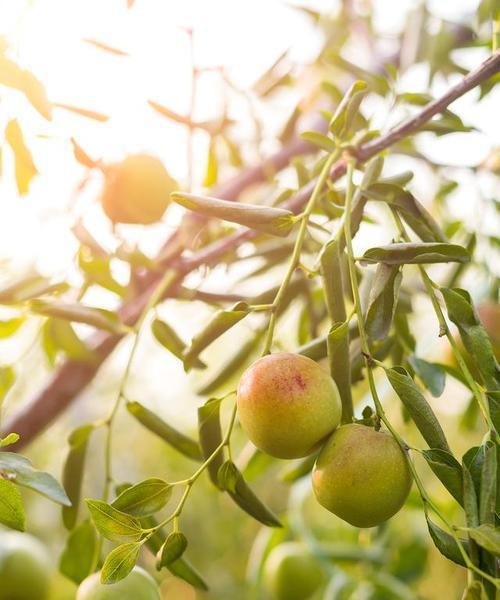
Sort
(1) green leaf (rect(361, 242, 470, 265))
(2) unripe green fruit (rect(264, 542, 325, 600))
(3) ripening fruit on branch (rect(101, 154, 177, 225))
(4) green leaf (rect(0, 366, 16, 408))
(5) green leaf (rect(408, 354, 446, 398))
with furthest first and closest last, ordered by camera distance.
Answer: (2) unripe green fruit (rect(264, 542, 325, 600)) < (3) ripening fruit on branch (rect(101, 154, 177, 225)) < (4) green leaf (rect(0, 366, 16, 408)) < (5) green leaf (rect(408, 354, 446, 398)) < (1) green leaf (rect(361, 242, 470, 265))

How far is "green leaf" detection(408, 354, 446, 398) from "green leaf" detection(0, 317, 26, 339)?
44cm

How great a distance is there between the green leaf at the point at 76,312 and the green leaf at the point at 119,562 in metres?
0.27

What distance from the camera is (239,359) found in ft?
2.73

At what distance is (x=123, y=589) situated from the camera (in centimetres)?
57

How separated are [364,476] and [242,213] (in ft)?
0.69

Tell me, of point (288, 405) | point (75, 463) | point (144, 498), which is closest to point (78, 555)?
point (75, 463)

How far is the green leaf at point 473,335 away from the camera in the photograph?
1.74 ft

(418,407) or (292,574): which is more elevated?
Answer: (418,407)

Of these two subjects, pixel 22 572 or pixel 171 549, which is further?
pixel 22 572

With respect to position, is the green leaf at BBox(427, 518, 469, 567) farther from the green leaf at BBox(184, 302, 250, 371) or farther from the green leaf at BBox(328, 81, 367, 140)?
the green leaf at BBox(328, 81, 367, 140)

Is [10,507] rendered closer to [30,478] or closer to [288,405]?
[30,478]

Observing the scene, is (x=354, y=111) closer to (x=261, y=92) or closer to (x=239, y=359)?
(x=239, y=359)

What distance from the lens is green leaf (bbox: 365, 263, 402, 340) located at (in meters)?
0.53

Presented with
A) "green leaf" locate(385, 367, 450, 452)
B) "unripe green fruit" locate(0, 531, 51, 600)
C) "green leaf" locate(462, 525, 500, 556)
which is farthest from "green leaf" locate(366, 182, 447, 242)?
"unripe green fruit" locate(0, 531, 51, 600)
